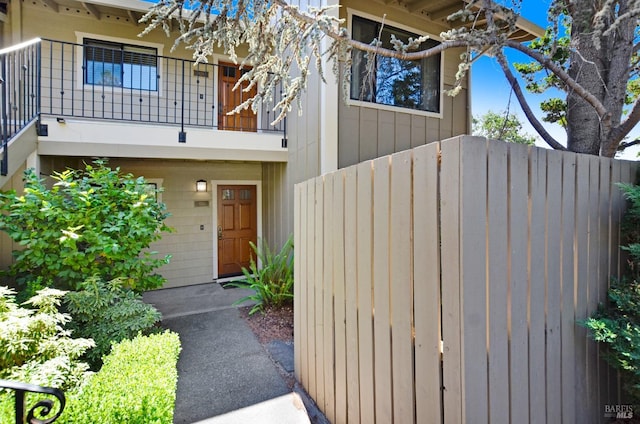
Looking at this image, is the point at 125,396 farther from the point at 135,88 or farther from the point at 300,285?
the point at 135,88

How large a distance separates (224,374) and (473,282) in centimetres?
298

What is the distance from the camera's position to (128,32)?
6.50 meters

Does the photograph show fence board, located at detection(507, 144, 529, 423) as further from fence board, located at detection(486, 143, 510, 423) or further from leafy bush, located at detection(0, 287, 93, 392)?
leafy bush, located at detection(0, 287, 93, 392)

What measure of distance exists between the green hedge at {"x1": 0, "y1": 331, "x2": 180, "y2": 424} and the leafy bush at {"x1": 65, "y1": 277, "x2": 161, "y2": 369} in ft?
3.85

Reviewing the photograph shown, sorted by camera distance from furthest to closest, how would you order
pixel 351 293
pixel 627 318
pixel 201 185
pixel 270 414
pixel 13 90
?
pixel 201 185
pixel 13 90
pixel 270 414
pixel 351 293
pixel 627 318

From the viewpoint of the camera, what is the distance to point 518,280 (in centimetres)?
153

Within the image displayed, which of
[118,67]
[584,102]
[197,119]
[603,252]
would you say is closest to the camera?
[603,252]

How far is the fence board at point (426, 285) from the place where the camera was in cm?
148

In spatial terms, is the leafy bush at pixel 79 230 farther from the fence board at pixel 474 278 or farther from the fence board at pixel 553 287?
the fence board at pixel 553 287

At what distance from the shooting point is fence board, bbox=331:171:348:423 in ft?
7.34

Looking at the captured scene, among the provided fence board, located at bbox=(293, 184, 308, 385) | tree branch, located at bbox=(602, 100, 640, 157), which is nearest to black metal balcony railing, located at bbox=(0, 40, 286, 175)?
fence board, located at bbox=(293, 184, 308, 385)

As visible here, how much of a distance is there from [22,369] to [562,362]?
11.2 feet

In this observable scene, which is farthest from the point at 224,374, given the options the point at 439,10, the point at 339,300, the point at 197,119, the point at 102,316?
the point at 439,10

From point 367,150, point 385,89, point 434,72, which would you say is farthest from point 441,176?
point 434,72
